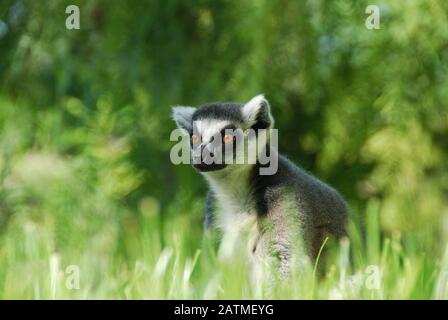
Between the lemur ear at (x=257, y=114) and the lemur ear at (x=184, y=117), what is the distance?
254 millimetres

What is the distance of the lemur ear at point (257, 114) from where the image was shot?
3.12 meters

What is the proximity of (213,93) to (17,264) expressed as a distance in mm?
2459

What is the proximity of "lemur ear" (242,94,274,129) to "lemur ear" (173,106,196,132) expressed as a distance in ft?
0.83

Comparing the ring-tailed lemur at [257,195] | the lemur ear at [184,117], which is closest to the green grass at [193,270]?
the ring-tailed lemur at [257,195]

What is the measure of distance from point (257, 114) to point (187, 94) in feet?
4.74

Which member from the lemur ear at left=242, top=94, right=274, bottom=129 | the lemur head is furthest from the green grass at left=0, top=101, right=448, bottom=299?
the lemur ear at left=242, top=94, right=274, bottom=129

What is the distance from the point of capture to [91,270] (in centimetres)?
216

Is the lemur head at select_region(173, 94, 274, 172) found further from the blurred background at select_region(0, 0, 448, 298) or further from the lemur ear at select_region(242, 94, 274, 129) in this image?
the blurred background at select_region(0, 0, 448, 298)

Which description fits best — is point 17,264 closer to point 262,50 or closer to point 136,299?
point 136,299

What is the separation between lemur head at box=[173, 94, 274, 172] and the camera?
2980 millimetres

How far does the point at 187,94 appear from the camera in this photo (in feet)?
14.9

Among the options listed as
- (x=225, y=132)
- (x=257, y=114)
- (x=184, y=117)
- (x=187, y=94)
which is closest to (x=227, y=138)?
(x=225, y=132)

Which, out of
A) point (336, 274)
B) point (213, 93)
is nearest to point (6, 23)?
point (213, 93)

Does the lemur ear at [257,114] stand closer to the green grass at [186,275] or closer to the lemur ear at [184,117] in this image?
the lemur ear at [184,117]
